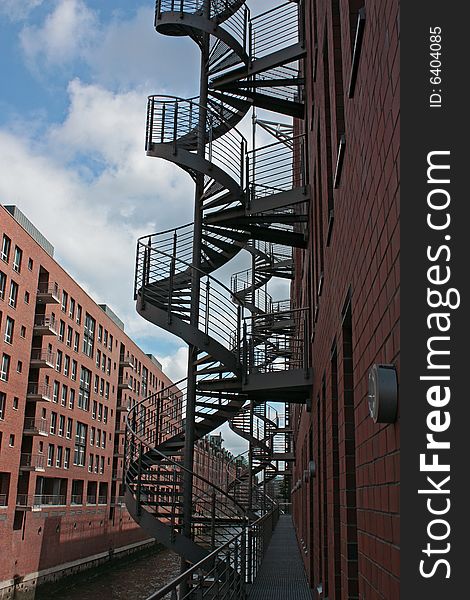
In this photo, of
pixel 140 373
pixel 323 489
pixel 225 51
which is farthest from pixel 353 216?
pixel 140 373

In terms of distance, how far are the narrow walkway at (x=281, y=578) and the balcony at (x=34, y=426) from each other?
23888 millimetres

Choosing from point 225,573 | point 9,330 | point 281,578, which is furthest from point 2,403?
point 225,573

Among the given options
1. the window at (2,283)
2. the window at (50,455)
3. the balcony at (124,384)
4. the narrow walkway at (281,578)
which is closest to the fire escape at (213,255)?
the narrow walkway at (281,578)

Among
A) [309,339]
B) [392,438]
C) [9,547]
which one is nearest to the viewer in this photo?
[392,438]

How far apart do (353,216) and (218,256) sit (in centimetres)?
1054

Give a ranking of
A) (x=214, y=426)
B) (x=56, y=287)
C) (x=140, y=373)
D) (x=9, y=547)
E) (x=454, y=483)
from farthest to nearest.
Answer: (x=140, y=373)
(x=56, y=287)
(x=9, y=547)
(x=214, y=426)
(x=454, y=483)

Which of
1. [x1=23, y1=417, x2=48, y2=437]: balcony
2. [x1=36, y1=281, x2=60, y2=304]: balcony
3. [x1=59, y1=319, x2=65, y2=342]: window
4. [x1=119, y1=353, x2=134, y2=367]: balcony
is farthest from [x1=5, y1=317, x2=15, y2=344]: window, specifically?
[x1=119, y1=353, x2=134, y2=367]: balcony

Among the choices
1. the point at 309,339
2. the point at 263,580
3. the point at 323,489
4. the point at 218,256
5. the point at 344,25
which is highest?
the point at 218,256

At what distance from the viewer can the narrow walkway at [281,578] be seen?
9.85 meters

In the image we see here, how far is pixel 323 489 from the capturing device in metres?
7.93

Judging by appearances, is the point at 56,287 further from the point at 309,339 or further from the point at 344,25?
the point at 344,25

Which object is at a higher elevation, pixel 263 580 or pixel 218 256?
pixel 218 256

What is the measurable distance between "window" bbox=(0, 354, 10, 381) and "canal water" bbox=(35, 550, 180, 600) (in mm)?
12807

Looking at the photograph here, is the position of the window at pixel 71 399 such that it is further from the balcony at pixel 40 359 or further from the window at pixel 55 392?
the balcony at pixel 40 359
